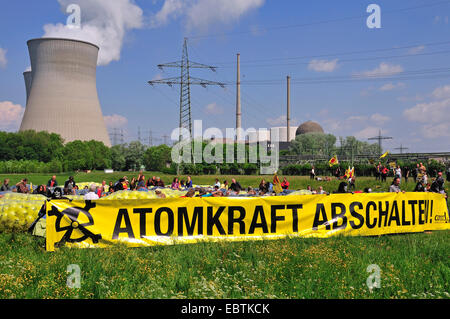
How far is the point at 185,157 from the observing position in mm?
69500

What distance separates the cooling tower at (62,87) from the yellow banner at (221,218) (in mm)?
66033

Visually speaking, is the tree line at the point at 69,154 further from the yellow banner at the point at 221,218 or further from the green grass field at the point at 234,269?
the green grass field at the point at 234,269

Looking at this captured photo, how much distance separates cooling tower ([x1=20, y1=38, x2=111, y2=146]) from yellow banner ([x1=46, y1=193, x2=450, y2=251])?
217 feet

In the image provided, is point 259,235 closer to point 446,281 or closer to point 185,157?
point 446,281

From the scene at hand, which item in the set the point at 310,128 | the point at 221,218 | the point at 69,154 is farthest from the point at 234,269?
the point at 310,128

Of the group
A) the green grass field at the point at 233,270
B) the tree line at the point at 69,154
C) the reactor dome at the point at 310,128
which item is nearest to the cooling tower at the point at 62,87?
the tree line at the point at 69,154

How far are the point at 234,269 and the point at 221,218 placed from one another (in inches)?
89.2

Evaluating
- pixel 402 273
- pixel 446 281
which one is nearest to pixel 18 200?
pixel 402 273

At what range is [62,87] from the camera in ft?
222

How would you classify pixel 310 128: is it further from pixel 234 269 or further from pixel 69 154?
pixel 234 269

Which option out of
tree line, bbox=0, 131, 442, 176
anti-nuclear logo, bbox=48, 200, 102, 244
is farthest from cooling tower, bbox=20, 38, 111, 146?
anti-nuclear logo, bbox=48, 200, 102, 244

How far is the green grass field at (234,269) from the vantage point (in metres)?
6.23

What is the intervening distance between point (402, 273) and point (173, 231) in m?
5.39
